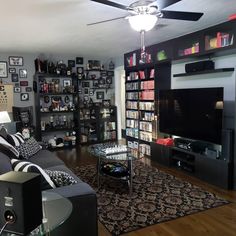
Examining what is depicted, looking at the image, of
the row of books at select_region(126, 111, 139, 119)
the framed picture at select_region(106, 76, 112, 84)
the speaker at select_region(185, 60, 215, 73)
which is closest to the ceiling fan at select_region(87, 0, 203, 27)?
the speaker at select_region(185, 60, 215, 73)

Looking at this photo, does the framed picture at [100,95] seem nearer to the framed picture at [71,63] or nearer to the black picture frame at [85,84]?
the black picture frame at [85,84]

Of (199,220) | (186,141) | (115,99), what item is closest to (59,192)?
(199,220)

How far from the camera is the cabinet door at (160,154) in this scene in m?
4.50

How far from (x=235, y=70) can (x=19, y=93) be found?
466 cm

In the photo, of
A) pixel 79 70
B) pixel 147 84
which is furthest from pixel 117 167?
pixel 79 70

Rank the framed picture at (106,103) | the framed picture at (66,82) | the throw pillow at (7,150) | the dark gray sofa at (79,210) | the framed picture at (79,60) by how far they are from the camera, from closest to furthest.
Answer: the dark gray sofa at (79,210), the throw pillow at (7,150), the framed picture at (66,82), the framed picture at (79,60), the framed picture at (106,103)

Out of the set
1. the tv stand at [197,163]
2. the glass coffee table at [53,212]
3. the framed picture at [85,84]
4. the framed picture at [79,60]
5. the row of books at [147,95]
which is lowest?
the tv stand at [197,163]

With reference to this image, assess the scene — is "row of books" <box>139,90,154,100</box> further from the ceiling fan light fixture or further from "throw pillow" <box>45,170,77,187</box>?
"throw pillow" <box>45,170,77,187</box>

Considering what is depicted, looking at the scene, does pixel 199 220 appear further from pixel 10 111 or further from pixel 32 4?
pixel 10 111

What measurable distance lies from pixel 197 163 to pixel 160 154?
902mm

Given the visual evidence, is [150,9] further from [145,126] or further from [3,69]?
[3,69]

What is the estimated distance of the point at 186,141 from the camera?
4.27 meters

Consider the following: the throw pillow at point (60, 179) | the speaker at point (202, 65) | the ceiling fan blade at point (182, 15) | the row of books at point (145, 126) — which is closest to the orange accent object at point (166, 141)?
the row of books at point (145, 126)

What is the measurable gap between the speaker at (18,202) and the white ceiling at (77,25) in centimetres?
202
